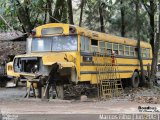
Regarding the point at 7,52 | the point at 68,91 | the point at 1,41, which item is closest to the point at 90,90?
the point at 68,91

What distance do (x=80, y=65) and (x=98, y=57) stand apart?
184 centimetres

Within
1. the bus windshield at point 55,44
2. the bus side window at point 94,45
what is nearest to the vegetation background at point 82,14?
the bus windshield at point 55,44

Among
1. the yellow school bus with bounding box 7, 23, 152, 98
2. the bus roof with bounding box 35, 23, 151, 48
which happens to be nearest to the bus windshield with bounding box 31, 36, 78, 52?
the yellow school bus with bounding box 7, 23, 152, 98

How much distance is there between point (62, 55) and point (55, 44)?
132cm

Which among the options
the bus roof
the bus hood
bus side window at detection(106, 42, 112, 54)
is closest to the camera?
the bus hood

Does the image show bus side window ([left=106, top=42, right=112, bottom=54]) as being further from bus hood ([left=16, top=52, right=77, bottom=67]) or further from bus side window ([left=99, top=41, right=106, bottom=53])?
bus hood ([left=16, top=52, right=77, bottom=67])

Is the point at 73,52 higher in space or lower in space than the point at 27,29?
lower

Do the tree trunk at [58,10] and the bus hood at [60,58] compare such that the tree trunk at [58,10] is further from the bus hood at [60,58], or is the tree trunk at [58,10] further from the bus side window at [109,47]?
the bus hood at [60,58]

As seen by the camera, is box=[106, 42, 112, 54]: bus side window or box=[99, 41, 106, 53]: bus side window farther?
box=[106, 42, 112, 54]: bus side window

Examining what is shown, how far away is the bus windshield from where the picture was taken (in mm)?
16859

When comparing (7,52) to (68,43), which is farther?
(7,52)

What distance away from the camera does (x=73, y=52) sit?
16609 millimetres

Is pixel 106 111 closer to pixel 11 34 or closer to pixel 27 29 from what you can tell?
pixel 27 29

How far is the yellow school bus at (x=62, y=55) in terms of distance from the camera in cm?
1596
